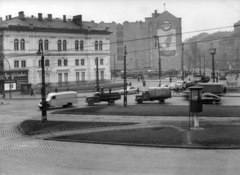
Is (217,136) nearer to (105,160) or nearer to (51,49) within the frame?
(105,160)

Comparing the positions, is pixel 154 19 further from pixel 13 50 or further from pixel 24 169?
pixel 24 169

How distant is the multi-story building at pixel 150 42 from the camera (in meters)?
108

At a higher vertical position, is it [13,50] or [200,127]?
[13,50]

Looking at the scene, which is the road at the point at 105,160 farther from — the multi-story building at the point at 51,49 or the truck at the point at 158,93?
the multi-story building at the point at 51,49

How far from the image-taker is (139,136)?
2186cm

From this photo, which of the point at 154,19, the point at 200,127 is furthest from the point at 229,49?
the point at 200,127

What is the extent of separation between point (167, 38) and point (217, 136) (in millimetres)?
90271

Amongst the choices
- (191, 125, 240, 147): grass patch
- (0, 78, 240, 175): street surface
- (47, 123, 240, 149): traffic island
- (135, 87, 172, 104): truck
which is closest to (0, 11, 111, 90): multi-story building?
(135, 87, 172, 104): truck

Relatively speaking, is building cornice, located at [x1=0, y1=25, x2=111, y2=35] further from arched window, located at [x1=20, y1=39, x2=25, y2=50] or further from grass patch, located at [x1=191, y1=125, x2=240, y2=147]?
grass patch, located at [x1=191, y1=125, x2=240, y2=147]

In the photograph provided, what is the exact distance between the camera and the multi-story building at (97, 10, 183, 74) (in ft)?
356

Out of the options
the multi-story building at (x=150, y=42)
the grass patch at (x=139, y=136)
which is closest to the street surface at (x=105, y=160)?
the grass patch at (x=139, y=136)

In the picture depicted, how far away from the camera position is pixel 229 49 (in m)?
132

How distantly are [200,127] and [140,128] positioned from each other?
12.8ft

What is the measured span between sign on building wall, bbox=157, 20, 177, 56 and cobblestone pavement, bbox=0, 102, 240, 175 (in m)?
90.1
